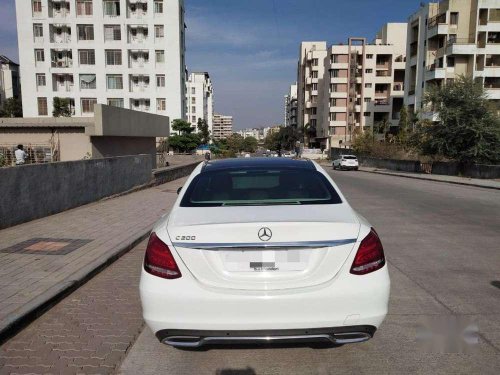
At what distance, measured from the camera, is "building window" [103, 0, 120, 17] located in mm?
59834

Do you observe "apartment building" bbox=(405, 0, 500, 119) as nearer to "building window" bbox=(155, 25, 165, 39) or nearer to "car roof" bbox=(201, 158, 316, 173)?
"building window" bbox=(155, 25, 165, 39)

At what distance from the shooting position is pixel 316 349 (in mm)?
3439

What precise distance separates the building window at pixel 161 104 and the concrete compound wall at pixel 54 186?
5012 cm

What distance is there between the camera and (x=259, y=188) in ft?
12.8

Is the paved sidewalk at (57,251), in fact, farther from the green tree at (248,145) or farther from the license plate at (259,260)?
the green tree at (248,145)

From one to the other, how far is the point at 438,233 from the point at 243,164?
18.8 feet

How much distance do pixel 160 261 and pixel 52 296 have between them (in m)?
2.24

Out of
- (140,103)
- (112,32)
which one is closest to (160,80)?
(140,103)

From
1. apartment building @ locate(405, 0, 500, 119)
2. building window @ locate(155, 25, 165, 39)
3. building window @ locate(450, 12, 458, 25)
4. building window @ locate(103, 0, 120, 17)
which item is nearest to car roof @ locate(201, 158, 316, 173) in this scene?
apartment building @ locate(405, 0, 500, 119)

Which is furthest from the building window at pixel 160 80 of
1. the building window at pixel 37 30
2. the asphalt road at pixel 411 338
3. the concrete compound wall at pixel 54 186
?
the asphalt road at pixel 411 338

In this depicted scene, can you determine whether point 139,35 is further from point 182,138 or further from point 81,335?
point 81,335

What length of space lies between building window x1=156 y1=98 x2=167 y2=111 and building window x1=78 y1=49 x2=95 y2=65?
10986 mm

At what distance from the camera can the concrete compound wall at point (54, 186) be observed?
8.08m

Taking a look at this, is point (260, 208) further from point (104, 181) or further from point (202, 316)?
point (104, 181)
